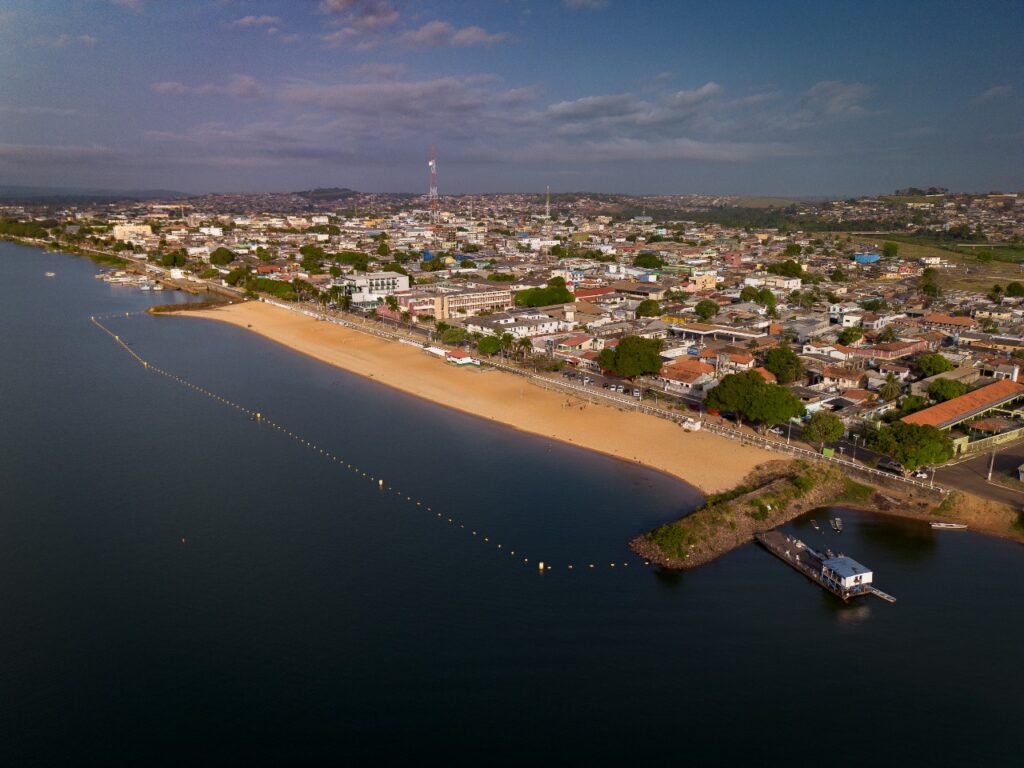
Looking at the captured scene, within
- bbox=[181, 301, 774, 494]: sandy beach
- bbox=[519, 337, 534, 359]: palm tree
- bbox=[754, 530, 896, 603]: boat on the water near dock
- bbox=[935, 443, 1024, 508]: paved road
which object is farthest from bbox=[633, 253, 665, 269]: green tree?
bbox=[754, 530, 896, 603]: boat on the water near dock

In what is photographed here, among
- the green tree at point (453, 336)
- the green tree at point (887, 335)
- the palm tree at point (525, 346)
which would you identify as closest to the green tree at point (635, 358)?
the palm tree at point (525, 346)

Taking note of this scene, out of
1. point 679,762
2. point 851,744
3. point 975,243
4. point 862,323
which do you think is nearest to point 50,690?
point 679,762

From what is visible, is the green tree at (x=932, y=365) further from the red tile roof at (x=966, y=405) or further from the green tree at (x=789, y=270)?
the green tree at (x=789, y=270)

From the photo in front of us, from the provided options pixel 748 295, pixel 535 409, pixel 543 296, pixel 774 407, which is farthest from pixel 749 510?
pixel 748 295

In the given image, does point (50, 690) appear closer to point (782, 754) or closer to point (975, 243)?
point (782, 754)

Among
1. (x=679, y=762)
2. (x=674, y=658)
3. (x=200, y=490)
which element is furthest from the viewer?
(x=200, y=490)

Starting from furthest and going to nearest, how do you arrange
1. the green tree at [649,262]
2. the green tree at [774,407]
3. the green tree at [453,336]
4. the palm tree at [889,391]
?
the green tree at [649,262]
the green tree at [453,336]
the palm tree at [889,391]
the green tree at [774,407]

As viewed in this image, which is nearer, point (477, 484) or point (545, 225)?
point (477, 484)
